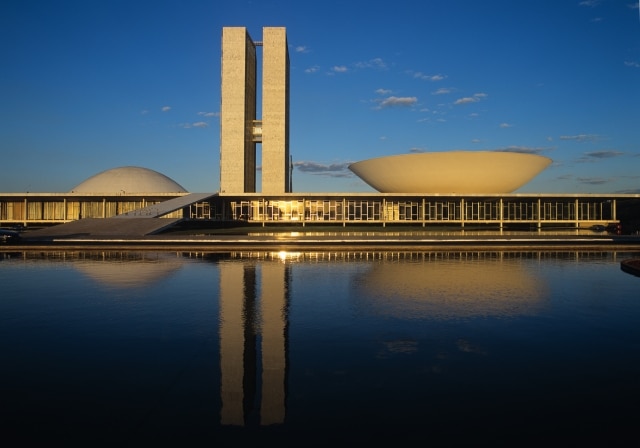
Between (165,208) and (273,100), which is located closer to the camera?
(165,208)

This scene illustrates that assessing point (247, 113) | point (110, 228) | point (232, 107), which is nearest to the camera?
point (110, 228)

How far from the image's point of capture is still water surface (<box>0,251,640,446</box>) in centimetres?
380

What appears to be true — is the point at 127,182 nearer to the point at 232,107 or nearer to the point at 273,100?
the point at 232,107

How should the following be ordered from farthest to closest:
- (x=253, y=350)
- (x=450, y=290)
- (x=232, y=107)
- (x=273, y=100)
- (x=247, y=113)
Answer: (x=247, y=113) < (x=273, y=100) < (x=232, y=107) < (x=450, y=290) < (x=253, y=350)

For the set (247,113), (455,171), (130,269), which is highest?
(247,113)

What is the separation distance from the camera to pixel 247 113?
184 ft

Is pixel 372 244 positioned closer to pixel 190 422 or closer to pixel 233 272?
pixel 233 272

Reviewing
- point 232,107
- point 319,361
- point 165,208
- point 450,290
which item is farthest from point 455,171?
point 319,361

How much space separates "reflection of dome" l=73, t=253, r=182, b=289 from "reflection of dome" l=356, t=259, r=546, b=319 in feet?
16.4

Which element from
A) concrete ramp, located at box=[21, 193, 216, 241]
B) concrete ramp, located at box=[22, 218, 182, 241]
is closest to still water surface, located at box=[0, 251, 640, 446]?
concrete ramp, located at box=[21, 193, 216, 241]

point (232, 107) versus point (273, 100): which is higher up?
point (273, 100)

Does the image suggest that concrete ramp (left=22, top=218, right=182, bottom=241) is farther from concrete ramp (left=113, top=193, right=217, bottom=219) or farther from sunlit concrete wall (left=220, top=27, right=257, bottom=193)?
sunlit concrete wall (left=220, top=27, right=257, bottom=193)

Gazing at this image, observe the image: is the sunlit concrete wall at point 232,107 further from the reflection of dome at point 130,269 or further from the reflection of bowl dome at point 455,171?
the reflection of dome at point 130,269

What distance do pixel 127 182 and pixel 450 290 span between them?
59.8 m
